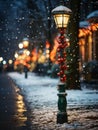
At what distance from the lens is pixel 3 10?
181 feet

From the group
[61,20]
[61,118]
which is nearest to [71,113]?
[61,118]

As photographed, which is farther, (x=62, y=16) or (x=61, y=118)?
(x=62, y=16)

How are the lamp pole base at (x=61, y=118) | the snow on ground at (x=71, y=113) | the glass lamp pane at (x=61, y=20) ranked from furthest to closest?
the glass lamp pane at (x=61, y=20) → the lamp pole base at (x=61, y=118) → the snow on ground at (x=71, y=113)

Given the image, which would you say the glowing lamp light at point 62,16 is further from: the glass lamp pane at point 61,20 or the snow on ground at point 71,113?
the snow on ground at point 71,113

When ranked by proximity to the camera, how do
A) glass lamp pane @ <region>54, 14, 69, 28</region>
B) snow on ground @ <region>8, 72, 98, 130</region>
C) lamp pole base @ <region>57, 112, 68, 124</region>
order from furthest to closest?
glass lamp pane @ <region>54, 14, 69, 28</region> → lamp pole base @ <region>57, 112, 68, 124</region> → snow on ground @ <region>8, 72, 98, 130</region>

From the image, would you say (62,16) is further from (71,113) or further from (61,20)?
(71,113)

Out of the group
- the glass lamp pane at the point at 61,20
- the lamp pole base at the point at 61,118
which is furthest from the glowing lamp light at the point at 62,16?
the lamp pole base at the point at 61,118

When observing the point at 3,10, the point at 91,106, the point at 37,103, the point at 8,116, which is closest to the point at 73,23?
the point at 37,103

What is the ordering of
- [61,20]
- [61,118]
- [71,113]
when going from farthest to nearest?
[71,113] < [61,20] < [61,118]

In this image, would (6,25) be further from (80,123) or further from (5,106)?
(80,123)

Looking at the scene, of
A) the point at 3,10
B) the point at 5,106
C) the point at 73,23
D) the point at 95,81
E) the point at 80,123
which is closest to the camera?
the point at 80,123

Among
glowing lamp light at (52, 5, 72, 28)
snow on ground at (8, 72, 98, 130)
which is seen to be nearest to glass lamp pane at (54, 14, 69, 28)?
glowing lamp light at (52, 5, 72, 28)

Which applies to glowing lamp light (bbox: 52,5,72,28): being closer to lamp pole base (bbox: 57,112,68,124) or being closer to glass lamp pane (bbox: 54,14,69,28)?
glass lamp pane (bbox: 54,14,69,28)

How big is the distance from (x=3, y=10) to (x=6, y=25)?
3.26m
